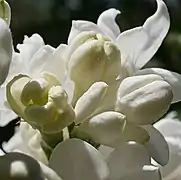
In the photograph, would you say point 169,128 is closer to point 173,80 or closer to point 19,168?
point 173,80

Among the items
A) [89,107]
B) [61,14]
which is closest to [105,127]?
[89,107]

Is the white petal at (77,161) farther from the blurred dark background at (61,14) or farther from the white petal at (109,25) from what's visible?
the blurred dark background at (61,14)

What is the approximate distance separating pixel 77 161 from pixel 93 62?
0.09 m

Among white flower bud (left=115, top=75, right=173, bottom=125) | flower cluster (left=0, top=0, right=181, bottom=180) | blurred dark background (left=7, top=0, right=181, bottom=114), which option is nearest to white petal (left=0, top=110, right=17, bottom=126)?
flower cluster (left=0, top=0, right=181, bottom=180)

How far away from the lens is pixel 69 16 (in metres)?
2.46

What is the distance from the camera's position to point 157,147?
0.62 m

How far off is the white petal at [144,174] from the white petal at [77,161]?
26mm

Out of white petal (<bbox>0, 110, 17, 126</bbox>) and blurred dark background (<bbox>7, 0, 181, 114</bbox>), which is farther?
blurred dark background (<bbox>7, 0, 181, 114</bbox>)

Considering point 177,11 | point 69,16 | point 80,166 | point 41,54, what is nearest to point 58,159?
point 80,166

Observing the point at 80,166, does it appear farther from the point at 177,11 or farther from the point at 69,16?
the point at 69,16

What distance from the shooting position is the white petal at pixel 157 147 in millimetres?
618

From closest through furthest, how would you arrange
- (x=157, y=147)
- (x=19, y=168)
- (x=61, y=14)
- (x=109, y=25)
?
(x=19, y=168), (x=157, y=147), (x=109, y=25), (x=61, y=14)

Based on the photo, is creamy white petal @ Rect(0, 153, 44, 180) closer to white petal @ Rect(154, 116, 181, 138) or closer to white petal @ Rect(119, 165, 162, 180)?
white petal @ Rect(119, 165, 162, 180)

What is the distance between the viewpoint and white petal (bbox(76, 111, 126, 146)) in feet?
1.98
